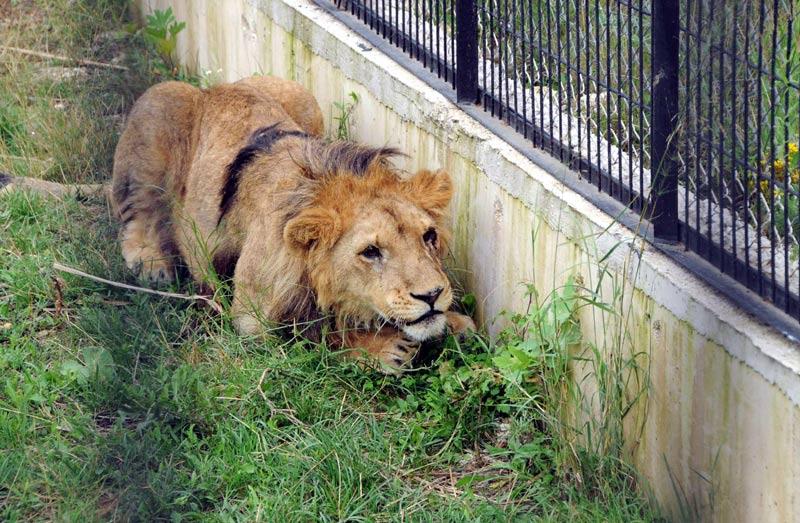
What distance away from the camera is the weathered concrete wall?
3.43m

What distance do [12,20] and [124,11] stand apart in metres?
0.90

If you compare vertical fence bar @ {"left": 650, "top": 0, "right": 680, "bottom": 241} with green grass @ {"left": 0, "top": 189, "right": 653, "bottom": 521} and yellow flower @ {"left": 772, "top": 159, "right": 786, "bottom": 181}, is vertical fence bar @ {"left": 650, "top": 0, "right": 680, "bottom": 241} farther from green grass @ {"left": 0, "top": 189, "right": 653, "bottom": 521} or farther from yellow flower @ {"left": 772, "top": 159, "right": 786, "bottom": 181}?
green grass @ {"left": 0, "top": 189, "right": 653, "bottom": 521}

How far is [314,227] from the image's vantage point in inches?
204

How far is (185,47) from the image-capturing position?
9.61 meters

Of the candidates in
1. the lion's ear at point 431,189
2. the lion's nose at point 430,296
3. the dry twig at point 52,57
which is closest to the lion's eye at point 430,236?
the lion's ear at point 431,189

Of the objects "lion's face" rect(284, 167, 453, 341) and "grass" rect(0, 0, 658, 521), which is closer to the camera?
"grass" rect(0, 0, 658, 521)

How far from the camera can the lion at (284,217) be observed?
Result: 16.6 feet

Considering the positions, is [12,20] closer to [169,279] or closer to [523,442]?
[169,279]

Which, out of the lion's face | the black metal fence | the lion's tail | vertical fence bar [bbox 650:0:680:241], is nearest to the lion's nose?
the lion's face

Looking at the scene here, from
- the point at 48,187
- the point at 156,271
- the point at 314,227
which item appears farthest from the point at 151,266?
the point at 314,227

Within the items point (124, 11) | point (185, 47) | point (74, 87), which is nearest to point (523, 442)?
point (74, 87)

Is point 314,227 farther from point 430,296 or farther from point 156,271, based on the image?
point 156,271

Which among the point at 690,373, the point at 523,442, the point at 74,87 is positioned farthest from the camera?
the point at 74,87

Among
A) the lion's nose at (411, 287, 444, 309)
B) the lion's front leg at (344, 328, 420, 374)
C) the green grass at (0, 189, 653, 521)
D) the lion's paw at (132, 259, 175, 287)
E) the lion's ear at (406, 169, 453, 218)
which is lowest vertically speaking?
the lion's paw at (132, 259, 175, 287)
